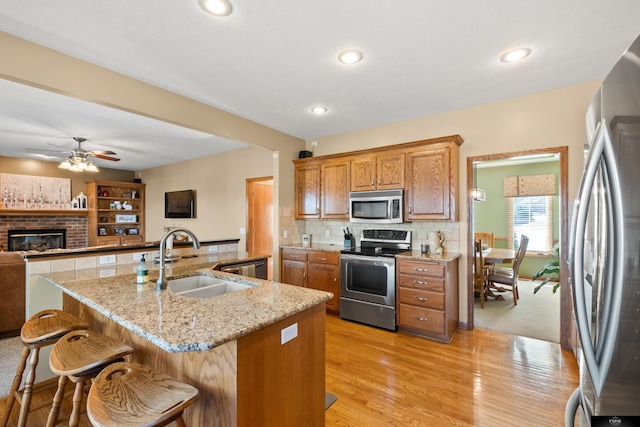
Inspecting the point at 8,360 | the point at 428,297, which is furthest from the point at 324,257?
the point at 8,360

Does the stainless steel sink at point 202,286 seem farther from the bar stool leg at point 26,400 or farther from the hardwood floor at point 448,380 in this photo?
the hardwood floor at point 448,380

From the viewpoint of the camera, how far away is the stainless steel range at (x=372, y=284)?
3293 millimetres

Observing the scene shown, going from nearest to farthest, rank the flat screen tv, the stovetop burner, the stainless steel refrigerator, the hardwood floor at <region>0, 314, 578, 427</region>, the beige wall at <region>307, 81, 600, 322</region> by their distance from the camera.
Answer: the stainless steel refrigerator, the hardwood floor at <region>0, 314, 578, 427</region>, the beige wall at <region>307, 81, 600, 322</region>, the stovetop burner, the flat screen tv

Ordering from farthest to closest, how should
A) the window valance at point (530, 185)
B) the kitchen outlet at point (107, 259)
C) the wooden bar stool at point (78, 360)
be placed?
the window valance at point (530, 185) → the kitchen outlet at point (107, 259) → the wooden bar stool at point (78, 360)

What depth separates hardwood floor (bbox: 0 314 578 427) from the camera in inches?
75.5

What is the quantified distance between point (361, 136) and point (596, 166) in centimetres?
350

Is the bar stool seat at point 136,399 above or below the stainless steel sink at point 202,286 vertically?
below

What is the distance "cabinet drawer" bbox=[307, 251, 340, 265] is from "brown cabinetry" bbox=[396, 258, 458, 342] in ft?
2.86

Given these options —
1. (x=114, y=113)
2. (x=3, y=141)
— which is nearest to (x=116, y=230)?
(x=3, y=141)

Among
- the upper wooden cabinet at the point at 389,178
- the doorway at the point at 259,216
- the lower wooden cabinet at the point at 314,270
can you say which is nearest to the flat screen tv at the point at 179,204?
the doorway at the point at 259,216

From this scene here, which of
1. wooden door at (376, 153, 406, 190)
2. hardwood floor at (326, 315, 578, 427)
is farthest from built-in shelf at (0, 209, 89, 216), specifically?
wooden door at (376, 153, 406, 190)

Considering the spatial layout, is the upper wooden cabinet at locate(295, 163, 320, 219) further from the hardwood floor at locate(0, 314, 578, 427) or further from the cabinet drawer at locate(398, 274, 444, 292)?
the hardwood floor at locate(0, 314, 578, 427)

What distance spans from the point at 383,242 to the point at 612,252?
3.14 meters

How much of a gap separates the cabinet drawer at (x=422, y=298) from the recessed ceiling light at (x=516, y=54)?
2.26m
